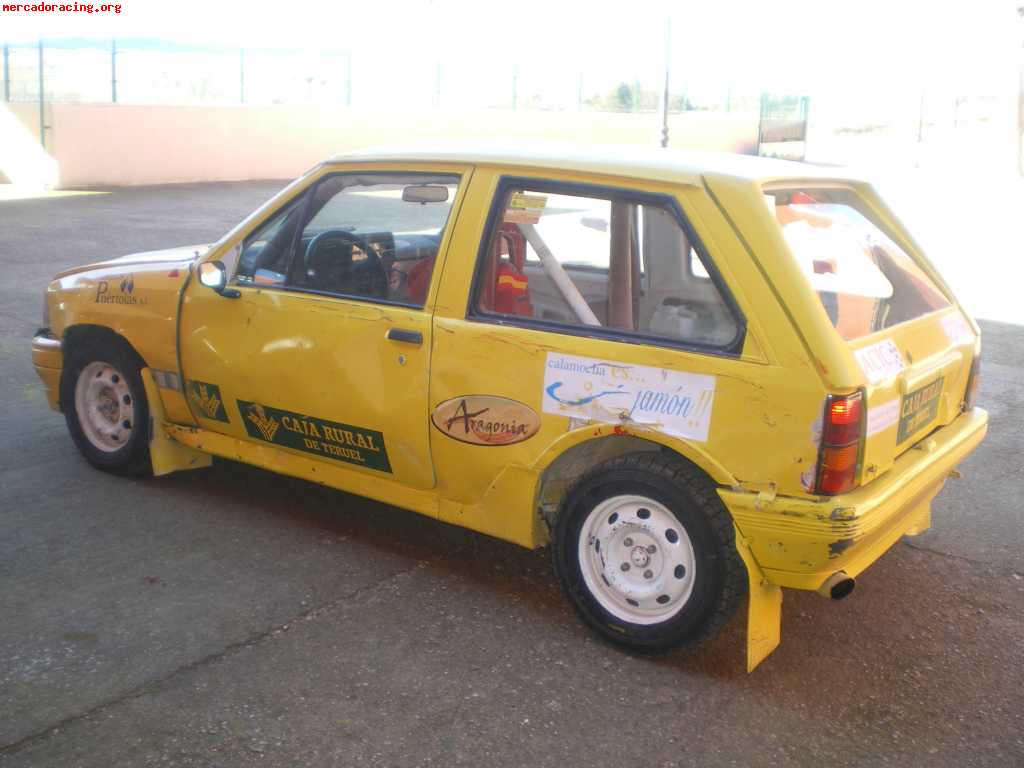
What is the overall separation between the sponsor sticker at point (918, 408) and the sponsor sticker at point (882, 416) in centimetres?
7

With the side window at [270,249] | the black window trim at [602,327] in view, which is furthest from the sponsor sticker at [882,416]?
the side window at [270,249]

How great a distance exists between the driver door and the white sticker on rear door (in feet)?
4.96

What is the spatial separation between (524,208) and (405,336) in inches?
24.8

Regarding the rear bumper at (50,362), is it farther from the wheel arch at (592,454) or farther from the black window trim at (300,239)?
the wheel arch at (592,454)

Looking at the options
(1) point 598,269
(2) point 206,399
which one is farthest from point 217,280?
(1) point 598,269

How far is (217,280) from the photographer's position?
4758mm

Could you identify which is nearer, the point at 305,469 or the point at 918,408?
the point at 918,408

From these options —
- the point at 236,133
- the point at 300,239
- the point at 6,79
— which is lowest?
the point at 300,239

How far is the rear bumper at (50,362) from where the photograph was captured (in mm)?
5559

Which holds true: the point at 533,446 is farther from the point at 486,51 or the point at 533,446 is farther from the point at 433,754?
the point at 486,51

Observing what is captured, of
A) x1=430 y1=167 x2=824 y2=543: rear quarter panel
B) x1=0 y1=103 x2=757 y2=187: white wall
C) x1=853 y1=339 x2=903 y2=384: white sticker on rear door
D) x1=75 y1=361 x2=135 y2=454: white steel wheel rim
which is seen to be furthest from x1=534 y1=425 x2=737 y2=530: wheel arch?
x1=0 y1=103 x2=757 y2=187: white wall

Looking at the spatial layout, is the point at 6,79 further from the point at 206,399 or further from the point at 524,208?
the point at 524,208

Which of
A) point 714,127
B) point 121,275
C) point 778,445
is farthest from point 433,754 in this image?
point 714,127

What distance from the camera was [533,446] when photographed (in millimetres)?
3941
